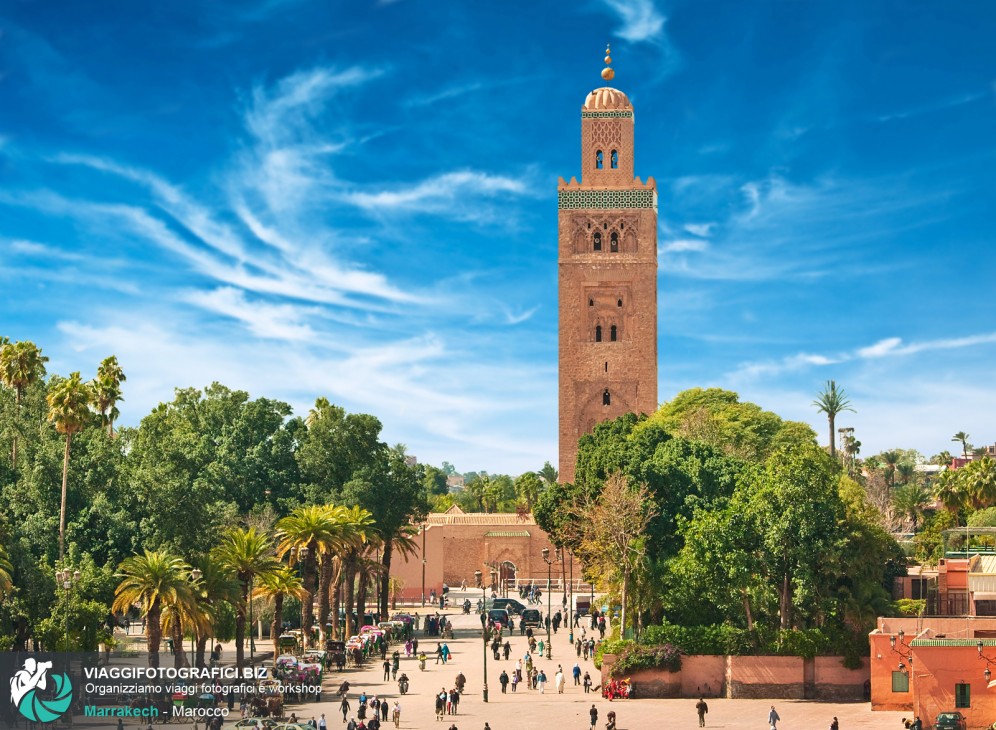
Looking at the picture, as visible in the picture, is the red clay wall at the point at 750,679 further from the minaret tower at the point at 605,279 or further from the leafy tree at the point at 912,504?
the leafy tree at the point at 912,504

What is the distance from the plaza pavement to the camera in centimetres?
4097

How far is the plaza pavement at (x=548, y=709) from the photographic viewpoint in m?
41.0

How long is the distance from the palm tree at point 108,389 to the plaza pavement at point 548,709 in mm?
22548

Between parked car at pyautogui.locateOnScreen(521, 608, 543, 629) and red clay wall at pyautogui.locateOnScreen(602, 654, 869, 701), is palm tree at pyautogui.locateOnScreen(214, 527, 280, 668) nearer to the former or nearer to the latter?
red clay wall at pyautogui.locateOnScreen(602, 654, 869, 701)

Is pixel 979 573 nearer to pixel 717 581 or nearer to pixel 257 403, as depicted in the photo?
pixel 717 581

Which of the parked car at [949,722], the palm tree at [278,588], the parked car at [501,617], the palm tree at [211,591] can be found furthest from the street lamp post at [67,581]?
the parked car at [949,722]

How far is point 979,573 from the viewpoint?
49312mm

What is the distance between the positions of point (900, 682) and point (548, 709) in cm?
1199

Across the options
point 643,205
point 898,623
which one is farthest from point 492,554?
point 898,623

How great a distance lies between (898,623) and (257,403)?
3394cm

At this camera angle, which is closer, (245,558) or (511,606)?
(245,558)

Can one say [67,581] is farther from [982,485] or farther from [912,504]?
[912,504]

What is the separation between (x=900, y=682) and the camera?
146 ft

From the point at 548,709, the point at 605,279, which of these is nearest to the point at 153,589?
the point at 548,709
